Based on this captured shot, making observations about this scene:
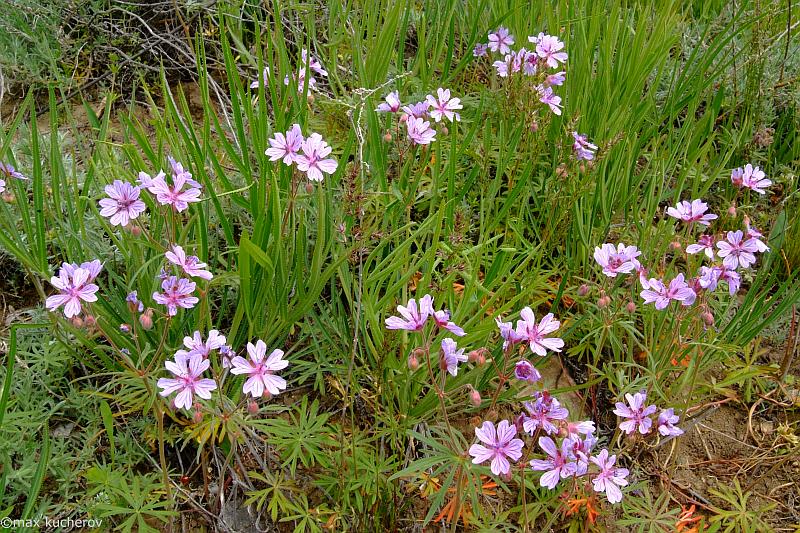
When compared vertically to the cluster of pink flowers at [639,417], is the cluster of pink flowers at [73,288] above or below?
above

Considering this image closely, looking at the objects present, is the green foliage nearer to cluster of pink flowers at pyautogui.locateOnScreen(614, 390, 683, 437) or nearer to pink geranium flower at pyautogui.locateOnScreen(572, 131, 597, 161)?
pink geranium flower at pyautogui.locateOnScreen(572, 131, 597, 161)

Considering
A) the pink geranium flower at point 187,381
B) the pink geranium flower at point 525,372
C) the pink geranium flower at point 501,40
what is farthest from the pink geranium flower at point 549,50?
the pink geranium flower at point 187,381

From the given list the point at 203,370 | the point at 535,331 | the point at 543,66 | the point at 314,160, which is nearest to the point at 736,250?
the point at 535,331

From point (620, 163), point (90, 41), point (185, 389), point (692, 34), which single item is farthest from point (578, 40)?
point (90, 41)

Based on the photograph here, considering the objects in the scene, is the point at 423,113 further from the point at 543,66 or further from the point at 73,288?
the point at 73,288

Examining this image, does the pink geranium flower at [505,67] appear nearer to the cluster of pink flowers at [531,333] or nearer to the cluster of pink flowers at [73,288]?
the cluster of pink flowers at [531,333]

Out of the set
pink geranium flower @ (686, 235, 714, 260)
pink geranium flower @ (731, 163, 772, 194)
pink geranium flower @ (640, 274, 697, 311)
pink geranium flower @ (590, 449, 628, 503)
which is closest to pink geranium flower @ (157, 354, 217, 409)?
pink geranium flower @ (590, 449, 628, 503)
